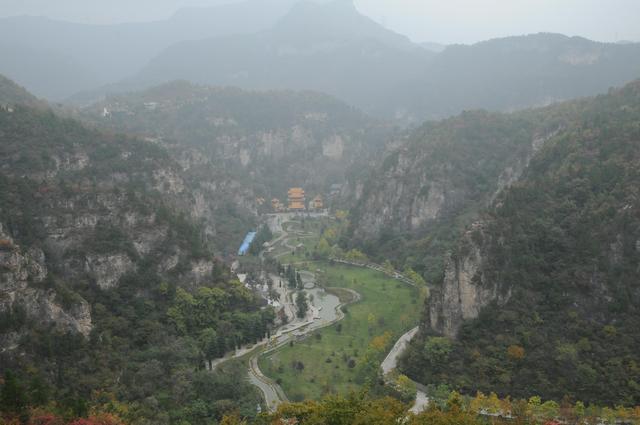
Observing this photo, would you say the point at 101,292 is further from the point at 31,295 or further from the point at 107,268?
the point at 31,295

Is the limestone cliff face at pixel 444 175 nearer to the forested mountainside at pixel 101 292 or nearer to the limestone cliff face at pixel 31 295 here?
the forested mountainside at pixel 101 292

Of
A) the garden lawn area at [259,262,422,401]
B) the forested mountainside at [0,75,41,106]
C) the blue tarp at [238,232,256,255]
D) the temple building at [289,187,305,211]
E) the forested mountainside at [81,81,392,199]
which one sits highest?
the forested mountainside at [0,75,41,106]

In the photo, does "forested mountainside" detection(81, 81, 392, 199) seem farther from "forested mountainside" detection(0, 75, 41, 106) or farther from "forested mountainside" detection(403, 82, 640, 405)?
"forested mountainside" detection(403, 82, 640, 405)

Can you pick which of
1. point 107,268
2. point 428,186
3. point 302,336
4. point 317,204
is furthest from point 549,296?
point 317,204

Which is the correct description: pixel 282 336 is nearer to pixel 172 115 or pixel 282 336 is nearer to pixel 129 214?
pixel 129 214

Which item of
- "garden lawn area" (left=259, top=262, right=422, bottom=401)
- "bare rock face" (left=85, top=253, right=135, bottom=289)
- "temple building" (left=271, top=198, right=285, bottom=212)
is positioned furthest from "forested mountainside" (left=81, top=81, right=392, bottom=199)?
"bare rock face" (left=85, top=253, right=135, bottom=289)

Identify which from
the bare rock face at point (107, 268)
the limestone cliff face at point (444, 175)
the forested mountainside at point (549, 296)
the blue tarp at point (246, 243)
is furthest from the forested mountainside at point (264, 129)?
the forested mountainside at point (549, 296)
